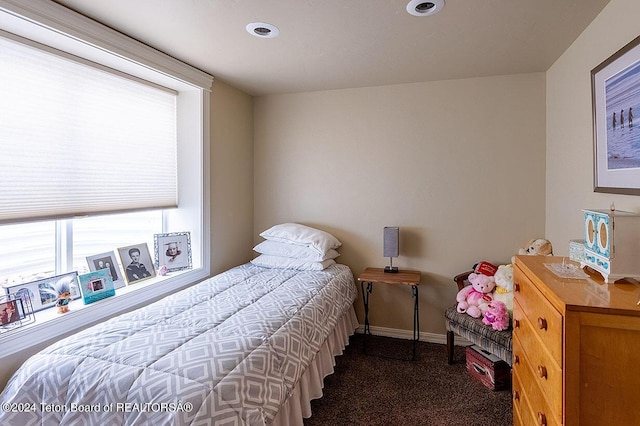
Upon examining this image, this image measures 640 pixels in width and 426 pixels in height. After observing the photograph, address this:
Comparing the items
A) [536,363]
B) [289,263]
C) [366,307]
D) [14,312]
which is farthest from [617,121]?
[14,312]

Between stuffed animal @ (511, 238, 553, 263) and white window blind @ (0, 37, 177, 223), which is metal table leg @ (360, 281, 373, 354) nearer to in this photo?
stuffed animal @ (511, 238, 553, 263)

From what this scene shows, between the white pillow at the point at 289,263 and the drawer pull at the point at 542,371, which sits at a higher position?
the white pillow at the point at 289,263

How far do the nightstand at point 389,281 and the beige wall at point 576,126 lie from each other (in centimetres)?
109

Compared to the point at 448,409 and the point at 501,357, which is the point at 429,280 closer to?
the point at 501,357

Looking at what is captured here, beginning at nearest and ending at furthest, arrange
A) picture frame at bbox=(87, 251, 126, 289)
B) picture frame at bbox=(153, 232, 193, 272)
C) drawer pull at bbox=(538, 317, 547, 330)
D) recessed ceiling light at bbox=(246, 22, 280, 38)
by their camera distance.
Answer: drawer pull at bbox=(538, 317, 547, 330) < recessed ceiling light at bbox=(246, 22, 280, 38) < picture frame at bbox=(87, 251, 126, 289) < picture frame at bbox=(153, 232, 193, 272)

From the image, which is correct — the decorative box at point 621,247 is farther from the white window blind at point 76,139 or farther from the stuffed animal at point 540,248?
the white window blind at point 76,139

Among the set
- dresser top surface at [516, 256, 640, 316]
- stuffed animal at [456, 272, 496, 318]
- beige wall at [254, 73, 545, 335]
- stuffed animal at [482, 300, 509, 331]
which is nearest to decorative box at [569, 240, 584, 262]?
dresser top surface at [516, 256, 640, 316]

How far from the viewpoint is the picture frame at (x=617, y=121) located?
1.49 metres

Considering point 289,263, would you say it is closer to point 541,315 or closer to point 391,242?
point 391,242

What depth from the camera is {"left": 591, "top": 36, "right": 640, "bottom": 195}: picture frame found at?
58.8 inches

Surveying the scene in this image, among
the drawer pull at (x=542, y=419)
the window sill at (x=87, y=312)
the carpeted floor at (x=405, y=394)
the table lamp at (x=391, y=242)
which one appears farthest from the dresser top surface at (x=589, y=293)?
the window sill at (x=87, y=312)

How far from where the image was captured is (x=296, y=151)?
3.43 meters

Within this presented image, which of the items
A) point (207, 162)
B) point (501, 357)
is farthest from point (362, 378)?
point (207, 162)

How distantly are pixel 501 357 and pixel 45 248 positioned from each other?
298cm
